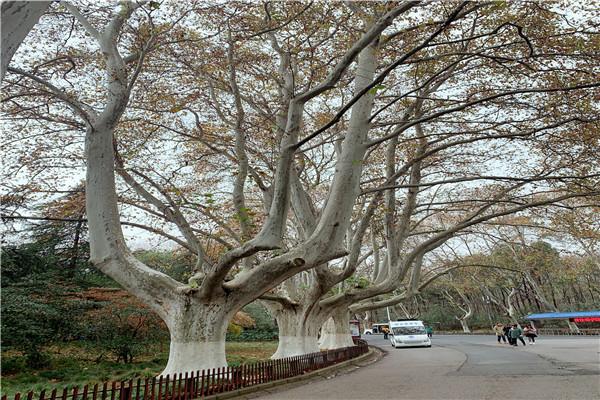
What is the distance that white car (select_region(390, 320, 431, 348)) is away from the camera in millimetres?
23766

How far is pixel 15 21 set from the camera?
309 cm

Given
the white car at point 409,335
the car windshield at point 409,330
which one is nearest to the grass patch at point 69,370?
the white car at point 409,335

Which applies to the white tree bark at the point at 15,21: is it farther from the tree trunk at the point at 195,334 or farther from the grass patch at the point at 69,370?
the grass patch at the point at 69,370

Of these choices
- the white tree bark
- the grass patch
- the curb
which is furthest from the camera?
the grass patch

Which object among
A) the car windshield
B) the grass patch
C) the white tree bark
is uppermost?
the white tree bark

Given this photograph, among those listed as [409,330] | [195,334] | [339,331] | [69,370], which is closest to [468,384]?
[195,334]

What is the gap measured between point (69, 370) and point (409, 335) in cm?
1849

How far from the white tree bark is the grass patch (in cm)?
787

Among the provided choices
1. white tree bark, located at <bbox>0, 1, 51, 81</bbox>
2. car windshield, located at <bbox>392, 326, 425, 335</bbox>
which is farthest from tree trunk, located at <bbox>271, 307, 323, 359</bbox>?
car windshield, located at <bbox>392, 326, 425, 335</bbox>

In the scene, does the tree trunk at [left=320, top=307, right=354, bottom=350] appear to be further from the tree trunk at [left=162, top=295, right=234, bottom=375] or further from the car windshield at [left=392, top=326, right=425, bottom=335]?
the tree trunk at [left=162, top=295, right=234, bottom=375]

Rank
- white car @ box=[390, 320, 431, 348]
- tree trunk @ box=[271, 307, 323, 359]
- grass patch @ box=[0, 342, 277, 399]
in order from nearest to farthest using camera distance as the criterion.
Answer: grass patch @ box=[0, 342, 277, 399] < tree trunk @ box=[271, 307, 323, 359] < white car @ box=[390, 320, 431, 348]

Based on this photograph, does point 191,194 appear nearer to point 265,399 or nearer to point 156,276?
point 156,276

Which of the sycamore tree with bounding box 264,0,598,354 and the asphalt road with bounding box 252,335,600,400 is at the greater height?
the sycamore tree with bounding box 264,0,598,354

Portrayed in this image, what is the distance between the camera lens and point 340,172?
804 cm
